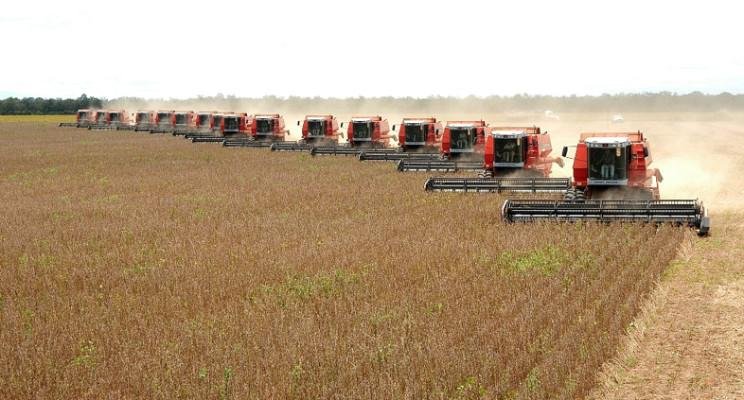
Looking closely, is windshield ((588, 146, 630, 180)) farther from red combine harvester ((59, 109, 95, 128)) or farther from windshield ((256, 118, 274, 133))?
red combine harvester ((59, 109, 95, 128))

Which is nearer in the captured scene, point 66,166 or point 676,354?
point 676,354

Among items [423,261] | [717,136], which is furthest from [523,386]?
[717,136]

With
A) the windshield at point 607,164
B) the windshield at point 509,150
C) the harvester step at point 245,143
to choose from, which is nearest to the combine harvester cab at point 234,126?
the harvester step at point 245,143

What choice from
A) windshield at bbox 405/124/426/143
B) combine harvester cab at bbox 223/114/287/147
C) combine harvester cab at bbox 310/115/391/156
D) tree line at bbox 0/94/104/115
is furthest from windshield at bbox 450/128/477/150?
tree line at bbox 0/94/104/115

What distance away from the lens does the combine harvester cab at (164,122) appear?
199 ft

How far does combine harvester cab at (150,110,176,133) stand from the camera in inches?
2393

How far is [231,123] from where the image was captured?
4881cm

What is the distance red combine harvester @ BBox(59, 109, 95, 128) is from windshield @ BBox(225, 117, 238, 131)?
1113 inches

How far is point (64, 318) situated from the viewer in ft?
31.4

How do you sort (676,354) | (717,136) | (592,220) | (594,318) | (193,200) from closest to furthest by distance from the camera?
(676,354) → (594,318) → (592,220) → (193,200) → (717,136)

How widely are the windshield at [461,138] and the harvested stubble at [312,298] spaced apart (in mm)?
8705

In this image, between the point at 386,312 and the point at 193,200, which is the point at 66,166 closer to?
the point at 193,200

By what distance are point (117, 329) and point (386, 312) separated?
2981 millimetres

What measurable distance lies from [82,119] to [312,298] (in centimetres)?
6996
